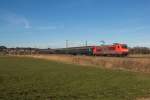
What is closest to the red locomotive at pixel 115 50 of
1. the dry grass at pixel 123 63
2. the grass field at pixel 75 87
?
the dry grass at pixel 123 63

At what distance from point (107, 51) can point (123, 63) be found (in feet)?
87.0

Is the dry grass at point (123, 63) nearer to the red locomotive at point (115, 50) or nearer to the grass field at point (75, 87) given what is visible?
the grass field at point (75, 87)

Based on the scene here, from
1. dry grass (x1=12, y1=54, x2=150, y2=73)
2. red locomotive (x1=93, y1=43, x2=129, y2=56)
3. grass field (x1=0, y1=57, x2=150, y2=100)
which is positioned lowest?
grass field (x1=0, y1=57, x2=150, y2=100)

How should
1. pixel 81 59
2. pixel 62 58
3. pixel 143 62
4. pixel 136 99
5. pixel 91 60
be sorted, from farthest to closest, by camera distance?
pixel 62 58 < pixel 81 59 < pixel 91 60 < pixel 143 62 < pixel 136 99

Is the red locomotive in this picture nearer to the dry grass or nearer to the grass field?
the dry grass

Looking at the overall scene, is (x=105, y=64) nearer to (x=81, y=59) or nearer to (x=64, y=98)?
(x=81, y=59)

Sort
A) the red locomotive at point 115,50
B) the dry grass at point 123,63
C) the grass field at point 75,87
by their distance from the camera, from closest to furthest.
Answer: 1. the grass field at point 75,87
2. the dry grass at point 123,63
3. the red locomotive at point 115,50

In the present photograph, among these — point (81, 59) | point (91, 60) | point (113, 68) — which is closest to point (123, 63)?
point (113, 68)

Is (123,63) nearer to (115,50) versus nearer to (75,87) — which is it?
(75,87)

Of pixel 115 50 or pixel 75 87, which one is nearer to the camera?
pixel 75 87

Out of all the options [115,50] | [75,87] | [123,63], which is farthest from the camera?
[115,50]

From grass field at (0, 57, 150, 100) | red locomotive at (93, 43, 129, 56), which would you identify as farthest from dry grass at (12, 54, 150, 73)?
red locomotive at (93, 43, 129, 56)

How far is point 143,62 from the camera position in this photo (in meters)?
34.3

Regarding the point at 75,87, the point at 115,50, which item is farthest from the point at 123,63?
the point at 115,50
